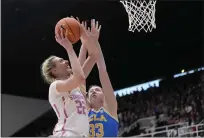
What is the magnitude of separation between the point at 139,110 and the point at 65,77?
11.7 meters

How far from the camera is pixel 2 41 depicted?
12625mm

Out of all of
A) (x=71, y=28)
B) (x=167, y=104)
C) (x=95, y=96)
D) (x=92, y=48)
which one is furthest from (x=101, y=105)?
(x=167, y=104)

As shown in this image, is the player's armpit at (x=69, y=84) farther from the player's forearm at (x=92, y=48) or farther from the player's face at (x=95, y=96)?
the player's face at (x=95, y=96)

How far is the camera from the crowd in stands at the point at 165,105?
491 inches

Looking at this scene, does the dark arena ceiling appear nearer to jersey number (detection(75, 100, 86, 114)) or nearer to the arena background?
the arena background

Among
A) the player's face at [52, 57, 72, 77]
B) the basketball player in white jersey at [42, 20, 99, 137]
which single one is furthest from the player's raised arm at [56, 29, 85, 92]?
the player's face at [52, 57, 72, 77]

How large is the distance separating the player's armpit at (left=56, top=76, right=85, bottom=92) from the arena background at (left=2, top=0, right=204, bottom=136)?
7659 mm

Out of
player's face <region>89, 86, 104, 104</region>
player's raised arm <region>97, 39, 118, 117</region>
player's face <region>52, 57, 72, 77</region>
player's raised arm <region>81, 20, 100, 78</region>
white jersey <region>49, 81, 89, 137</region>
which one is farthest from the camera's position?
player's face <region>89, 86, 104, 104</region>

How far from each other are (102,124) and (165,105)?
10439 millimetres

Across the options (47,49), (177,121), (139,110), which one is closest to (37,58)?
(47,49)

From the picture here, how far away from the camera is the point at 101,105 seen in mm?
3674

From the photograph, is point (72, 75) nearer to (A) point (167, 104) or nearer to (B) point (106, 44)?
(B) point (106, 44)

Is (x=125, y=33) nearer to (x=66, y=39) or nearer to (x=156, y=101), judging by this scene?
(x=156, y=101)

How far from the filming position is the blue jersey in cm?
348
